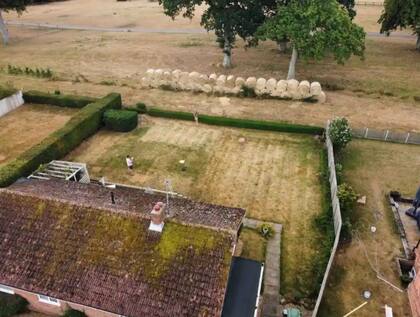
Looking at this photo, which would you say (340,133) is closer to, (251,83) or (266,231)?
(266,231)

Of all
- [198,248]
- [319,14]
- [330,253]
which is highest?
A: [319,14]

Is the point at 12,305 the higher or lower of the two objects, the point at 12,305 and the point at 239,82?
the lower

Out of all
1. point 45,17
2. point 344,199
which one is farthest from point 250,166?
point 45,17

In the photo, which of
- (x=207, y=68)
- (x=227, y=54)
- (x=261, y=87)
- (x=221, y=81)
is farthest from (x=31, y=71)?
(x=261, y=87)

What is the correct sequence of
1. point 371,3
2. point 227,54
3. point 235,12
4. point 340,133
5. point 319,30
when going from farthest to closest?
point 371,3 → point 227,54 → point 235,12 → point 319,30 → point 340,133

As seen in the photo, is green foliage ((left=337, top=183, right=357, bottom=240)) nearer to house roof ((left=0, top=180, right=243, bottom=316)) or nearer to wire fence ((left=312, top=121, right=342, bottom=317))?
wire fence ((left=312, top=121, right=342, bottom=317))

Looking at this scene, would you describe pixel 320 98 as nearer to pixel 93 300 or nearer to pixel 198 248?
pixel 198 248

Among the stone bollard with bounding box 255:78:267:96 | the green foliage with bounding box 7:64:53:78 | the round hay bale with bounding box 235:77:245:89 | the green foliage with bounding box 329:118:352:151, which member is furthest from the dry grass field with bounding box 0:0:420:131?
the green foliage with bounding box 329:118:352:151
